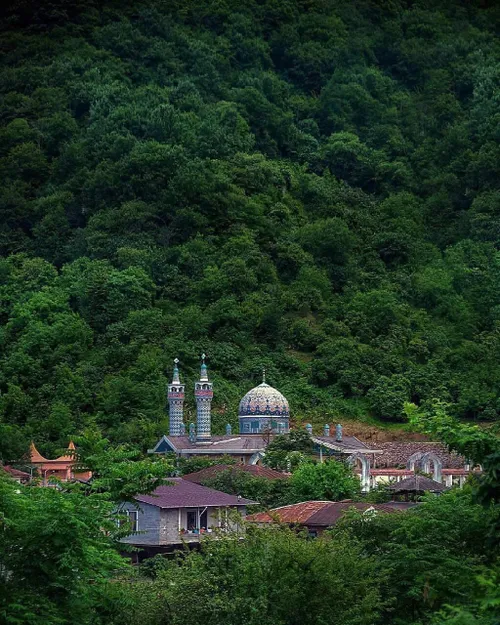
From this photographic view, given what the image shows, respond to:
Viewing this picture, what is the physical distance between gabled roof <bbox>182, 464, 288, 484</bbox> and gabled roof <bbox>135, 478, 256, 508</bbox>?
4.44 meters

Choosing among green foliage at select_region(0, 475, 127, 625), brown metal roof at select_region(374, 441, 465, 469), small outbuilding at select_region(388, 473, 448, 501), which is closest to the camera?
green foliage at select_region(0, 475, 127, 625)

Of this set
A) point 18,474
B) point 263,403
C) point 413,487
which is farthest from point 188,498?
point 263,403

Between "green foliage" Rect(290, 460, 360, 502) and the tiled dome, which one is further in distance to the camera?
the tiled dome

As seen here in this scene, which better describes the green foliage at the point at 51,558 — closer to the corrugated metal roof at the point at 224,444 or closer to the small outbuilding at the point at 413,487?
the small outbuilding at the point at 413,487

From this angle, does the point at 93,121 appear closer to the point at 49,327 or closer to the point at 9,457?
the point at 49,327

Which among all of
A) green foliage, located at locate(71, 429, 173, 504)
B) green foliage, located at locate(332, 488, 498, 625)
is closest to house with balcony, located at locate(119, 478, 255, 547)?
green foliage, located at locate(332, 488, 498, 625)

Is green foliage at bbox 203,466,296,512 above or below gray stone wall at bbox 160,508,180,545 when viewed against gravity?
above

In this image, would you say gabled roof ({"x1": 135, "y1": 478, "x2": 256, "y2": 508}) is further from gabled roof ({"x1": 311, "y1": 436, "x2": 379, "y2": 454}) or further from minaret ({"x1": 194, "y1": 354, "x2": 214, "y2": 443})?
minaret ({"x1": 194, "y1": 354, "x2": 214, "y2": 443})

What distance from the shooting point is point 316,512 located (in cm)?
5878

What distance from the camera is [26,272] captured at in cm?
9781

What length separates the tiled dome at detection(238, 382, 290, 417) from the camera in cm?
8081

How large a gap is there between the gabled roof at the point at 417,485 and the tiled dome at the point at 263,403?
1527 centimetres

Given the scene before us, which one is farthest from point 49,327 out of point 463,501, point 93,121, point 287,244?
point 463,501

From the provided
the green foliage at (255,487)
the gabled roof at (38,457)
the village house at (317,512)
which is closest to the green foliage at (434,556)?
the village house at (317,512)
